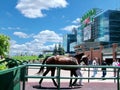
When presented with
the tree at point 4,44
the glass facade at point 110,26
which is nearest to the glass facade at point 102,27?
the glass facade at point 110,26

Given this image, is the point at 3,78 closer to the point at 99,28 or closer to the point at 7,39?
the point at 7,39

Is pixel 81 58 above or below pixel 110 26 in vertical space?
below

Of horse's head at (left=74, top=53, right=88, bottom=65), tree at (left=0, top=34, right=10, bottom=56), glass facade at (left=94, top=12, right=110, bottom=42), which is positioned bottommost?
horse's head at (left=74, top=53, right=88, bottom=65)

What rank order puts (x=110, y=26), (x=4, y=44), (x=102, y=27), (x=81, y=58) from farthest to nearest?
1. (x=102, y=27)
2. (x=110, y=26)
3. (x=4, y=44)
4. (x=81, y=58)

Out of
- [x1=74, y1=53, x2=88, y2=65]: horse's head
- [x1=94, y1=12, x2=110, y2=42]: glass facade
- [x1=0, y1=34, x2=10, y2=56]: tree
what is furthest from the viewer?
[x1=94, y1=12, x2=110, y2=42]: glass facade

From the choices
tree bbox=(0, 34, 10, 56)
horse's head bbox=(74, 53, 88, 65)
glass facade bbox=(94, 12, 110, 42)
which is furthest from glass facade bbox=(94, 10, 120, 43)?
horse's head bbox=(74, 53, 88, 65)

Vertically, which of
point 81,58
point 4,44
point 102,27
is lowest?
point 81,58

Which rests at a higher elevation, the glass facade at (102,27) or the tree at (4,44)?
the glass facade at (102,27)

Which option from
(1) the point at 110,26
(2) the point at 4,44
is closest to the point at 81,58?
(2) the point at 4,44

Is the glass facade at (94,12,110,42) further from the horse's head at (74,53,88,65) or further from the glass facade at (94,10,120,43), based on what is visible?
the horse's head at (74,53,88,65)

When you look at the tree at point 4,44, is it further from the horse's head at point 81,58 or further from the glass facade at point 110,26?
the glass facade at point 110,26

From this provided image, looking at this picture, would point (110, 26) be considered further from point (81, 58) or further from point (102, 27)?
point (81, 58)

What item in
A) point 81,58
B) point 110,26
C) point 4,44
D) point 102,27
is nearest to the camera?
point 81,58

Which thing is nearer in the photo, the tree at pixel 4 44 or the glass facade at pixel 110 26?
the tree at pixel 4 44
